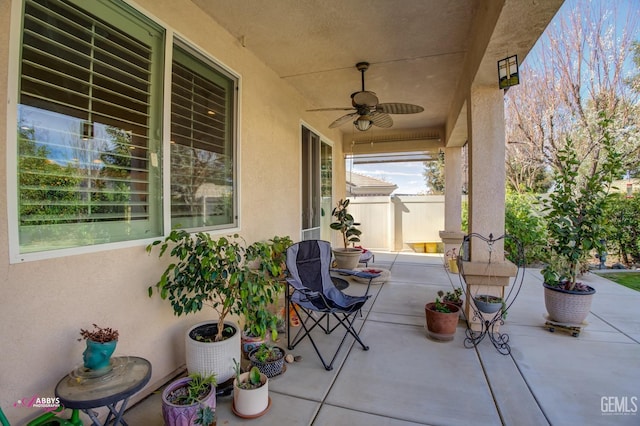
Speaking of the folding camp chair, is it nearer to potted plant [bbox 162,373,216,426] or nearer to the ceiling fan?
potted plant [bbox 162,373,216,426]

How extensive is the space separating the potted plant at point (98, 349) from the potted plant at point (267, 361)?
3.13 ft

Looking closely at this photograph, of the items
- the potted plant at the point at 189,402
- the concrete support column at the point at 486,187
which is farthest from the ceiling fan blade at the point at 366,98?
the potted plant at the point at 189,402

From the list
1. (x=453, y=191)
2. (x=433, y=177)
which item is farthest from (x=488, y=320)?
(x=433, y=177)

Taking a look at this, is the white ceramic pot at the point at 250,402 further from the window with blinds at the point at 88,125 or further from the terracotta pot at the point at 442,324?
the terracotta pot at the point at 442,324

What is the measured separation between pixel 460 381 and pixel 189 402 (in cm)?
182

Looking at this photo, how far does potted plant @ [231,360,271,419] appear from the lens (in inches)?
71.4

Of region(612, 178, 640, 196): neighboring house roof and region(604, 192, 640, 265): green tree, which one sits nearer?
region(604, 192, 640, 265): green tree

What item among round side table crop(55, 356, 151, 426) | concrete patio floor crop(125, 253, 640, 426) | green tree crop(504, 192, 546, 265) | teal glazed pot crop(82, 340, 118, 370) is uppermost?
green tree crop(504, 192, 546, 265)

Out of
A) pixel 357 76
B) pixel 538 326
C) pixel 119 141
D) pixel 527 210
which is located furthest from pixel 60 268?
pixel 527 210

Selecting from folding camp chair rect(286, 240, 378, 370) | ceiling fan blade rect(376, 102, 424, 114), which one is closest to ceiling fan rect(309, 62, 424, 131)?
ceiling fan blade rect(376, 102, 424, 114)

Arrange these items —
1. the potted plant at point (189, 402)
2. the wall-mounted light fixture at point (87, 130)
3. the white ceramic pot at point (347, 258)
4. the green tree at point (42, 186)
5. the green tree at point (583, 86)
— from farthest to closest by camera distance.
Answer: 1. the green tree at point (583, 86)
2. the white ceramic pot at point (347, 258)
3. the wall-mounted light fixture at point (87, 130)
4. the potted plant at point (189, 402)
5. the green tree at point (42, 186)

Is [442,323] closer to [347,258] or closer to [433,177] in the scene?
[347,258]

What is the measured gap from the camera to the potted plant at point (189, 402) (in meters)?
1.62

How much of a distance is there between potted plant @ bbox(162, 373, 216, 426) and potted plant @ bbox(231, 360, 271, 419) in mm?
149
